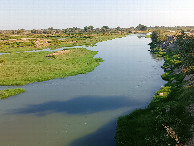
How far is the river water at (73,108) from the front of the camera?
1970 cm

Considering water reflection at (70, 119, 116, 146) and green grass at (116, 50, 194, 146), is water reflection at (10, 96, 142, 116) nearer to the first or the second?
green grass at (116, 50, 194, 146)

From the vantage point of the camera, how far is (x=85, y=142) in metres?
18.7

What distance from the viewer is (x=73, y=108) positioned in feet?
86.0

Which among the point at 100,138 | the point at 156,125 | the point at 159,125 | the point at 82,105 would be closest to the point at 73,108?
the point at 82,105

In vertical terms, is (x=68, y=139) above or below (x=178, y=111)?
below

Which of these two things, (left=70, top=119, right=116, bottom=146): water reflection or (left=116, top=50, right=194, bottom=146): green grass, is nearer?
(left=116, top=50, right=194, bottom=146): green grass

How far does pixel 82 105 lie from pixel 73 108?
5.15 ft

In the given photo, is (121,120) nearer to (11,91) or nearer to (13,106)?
(13,106)

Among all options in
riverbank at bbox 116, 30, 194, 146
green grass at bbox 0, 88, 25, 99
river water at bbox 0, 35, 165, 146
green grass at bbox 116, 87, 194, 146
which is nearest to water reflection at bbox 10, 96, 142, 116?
river water at bbox 0, 35, 165, 146

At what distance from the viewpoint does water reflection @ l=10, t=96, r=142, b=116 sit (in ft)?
83.7

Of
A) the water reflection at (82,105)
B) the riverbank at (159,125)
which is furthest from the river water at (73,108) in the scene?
the riverbank at (159,125)

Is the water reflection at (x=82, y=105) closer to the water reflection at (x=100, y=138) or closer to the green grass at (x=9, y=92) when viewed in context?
the water reflection at (x=100, y=138)

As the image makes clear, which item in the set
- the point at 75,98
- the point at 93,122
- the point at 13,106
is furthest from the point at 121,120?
the point at 13,106

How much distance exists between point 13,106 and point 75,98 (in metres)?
9.91
